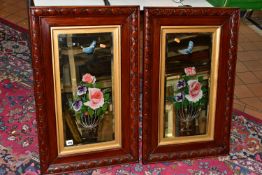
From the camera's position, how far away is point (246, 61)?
3.06 metres

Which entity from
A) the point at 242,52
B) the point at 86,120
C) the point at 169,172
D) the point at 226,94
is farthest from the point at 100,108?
the point at 242,52

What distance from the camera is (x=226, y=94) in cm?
193

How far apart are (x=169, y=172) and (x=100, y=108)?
0.40 metres

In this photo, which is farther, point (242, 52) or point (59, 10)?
point (242, 52)

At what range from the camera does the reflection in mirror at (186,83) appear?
1843 millimetres

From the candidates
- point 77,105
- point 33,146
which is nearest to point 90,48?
point 77,105

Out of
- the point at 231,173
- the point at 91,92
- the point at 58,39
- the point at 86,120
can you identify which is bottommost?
the point at 231,173

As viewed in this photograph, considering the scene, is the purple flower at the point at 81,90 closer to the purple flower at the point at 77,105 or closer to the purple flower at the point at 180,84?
the purple flower at the point at 77,105

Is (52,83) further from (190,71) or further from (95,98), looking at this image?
(190,71)

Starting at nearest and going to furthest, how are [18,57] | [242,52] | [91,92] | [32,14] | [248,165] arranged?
[32,14] → [91,92] → [248,165] → [18,57] → [242,52]

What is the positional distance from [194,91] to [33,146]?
2.53 ft

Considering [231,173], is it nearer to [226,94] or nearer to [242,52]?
[226,94]

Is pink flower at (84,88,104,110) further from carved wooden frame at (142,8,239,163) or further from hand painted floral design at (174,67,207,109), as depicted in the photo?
hand painted floral design at (174,67,207,109)

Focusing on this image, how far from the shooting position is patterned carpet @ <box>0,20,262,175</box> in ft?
6.27
